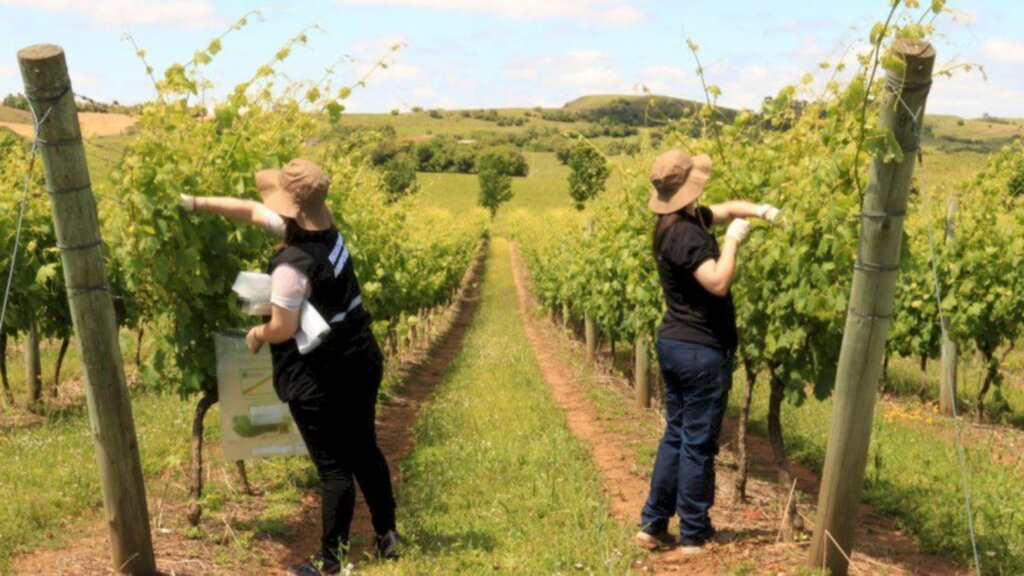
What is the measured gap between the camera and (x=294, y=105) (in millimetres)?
6188

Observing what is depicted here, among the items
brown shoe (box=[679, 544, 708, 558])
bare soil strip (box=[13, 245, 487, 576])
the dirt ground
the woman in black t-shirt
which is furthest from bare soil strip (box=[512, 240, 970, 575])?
the dirt ground

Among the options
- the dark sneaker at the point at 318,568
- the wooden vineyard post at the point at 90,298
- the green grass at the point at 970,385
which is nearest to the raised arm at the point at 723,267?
the dark sneaker at the point at 318,568

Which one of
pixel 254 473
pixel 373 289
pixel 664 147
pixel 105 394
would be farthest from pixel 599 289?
pixel 105 394

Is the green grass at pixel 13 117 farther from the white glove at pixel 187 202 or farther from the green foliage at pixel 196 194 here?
the white glove at pixel 187 202

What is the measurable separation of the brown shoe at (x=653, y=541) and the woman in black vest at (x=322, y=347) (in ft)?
4.52

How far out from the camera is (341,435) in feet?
15.8

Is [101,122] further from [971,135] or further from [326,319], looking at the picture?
[971,135]

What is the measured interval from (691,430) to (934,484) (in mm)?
3522

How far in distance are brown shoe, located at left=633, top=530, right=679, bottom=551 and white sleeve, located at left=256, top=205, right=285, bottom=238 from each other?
2.46m

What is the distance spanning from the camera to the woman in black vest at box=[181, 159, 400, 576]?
179 inches

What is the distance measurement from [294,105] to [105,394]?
8.29ft

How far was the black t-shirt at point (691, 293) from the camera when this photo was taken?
15.5 ft

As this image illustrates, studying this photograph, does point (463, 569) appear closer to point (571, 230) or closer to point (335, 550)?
point (335, 550)

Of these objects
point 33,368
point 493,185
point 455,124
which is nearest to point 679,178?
point 33,368
